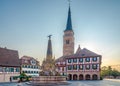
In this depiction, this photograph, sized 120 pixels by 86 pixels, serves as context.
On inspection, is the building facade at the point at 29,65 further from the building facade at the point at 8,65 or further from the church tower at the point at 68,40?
the church tower at the point at 68,40

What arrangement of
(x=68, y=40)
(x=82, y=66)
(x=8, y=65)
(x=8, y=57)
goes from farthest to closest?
1. (x=68, y=40)
2. (x=82, y=66)
3. (x=8, y=57)
4. (x=8, y=65)

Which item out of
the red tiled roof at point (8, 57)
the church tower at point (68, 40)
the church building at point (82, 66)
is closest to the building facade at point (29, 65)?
the red tiled roof at point (8, 57)

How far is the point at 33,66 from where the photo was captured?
218 feet

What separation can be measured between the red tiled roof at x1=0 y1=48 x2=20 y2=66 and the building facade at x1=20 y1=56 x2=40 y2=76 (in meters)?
5.60

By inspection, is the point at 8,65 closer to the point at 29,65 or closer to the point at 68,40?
the point at 29,65

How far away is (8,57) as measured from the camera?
52.8 metres

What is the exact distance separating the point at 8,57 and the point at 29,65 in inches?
Answer: 492

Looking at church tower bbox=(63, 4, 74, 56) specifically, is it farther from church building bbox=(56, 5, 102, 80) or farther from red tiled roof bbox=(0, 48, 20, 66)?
red tiled roof bbox=(0, 48, 20, 66)

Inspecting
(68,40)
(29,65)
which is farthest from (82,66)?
(68,40)


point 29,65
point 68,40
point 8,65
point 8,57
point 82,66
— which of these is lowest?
point 82,66

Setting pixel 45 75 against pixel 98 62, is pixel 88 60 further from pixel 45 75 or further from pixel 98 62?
pixel 45 75

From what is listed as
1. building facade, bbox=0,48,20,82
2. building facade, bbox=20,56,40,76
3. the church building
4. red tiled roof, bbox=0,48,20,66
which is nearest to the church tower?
the church building

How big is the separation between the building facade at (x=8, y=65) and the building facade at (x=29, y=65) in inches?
224

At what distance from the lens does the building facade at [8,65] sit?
4864cm
